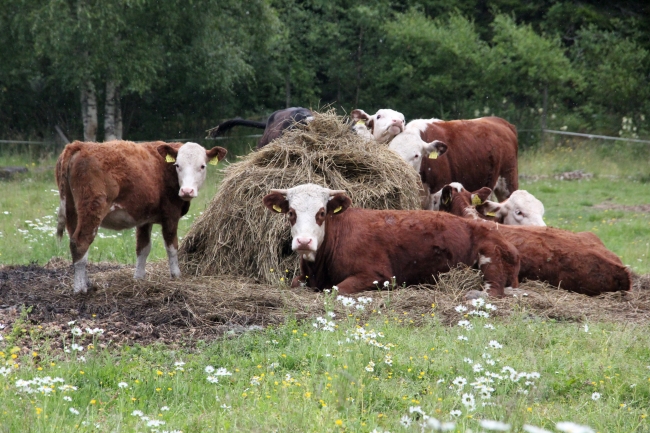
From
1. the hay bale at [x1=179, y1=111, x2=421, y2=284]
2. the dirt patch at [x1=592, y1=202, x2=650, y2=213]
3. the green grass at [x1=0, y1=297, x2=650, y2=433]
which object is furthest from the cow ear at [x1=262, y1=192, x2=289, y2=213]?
the dirt patch at [x1=592, y1=202, x2=650, y2=213]

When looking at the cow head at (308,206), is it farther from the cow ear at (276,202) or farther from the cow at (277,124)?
the cow at (277,124)

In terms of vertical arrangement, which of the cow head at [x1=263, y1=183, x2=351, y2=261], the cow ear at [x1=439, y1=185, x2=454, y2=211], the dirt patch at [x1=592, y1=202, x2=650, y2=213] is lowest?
the dirt patch at [x1=592, y1=202, x2=650, y2=213]

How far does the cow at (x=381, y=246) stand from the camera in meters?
8.02

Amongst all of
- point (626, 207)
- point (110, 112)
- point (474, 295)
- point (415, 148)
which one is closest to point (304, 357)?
point (474, 295)

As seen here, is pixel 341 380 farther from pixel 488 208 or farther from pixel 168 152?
pixel 488 208

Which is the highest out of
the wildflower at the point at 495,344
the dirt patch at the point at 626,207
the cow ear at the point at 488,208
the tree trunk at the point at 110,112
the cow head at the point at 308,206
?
the cow head at the point at 308,206

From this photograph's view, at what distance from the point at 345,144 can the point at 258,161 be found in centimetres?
100

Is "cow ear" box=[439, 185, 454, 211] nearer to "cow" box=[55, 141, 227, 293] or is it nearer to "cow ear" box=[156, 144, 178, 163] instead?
"cow" box=[55, 141, 227, 293]

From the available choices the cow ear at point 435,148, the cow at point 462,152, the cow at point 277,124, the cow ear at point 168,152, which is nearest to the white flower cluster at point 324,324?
the cow ear at point 168,152

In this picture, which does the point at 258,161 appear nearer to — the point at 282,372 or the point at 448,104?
the point at 282,372

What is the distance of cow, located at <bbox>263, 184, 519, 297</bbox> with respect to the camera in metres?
8.02

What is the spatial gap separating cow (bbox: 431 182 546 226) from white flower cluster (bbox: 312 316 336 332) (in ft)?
11.9

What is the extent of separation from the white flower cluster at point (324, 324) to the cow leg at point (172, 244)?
266 centimetres

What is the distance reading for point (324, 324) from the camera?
637 centimetres
